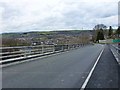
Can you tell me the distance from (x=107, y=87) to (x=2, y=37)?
15437 millimetres

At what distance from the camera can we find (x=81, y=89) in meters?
9.46

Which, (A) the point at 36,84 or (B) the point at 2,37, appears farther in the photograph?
(B) the point at 2,37

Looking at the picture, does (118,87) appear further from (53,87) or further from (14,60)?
(14,60)

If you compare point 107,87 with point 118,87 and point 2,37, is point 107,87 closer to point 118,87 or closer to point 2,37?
point 118,87

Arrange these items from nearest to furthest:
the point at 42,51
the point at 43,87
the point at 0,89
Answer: the point at 0,89, the point at 43,87, the point at 42,51

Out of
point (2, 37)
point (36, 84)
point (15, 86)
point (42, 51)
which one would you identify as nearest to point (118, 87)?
point (36, 84)

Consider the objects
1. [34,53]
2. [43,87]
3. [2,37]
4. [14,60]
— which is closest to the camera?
[43,87]

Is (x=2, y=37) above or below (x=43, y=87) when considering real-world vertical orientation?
above

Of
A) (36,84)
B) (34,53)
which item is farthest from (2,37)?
(36,84)

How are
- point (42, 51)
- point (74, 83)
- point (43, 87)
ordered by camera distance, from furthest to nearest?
point (42, 51)
point (74, 83)
point (43, 87)

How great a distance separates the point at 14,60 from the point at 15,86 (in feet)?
33.7

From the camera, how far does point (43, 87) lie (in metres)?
9.69

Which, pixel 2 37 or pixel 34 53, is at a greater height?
pixel 2 37

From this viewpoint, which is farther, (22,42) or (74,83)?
(22,42)
